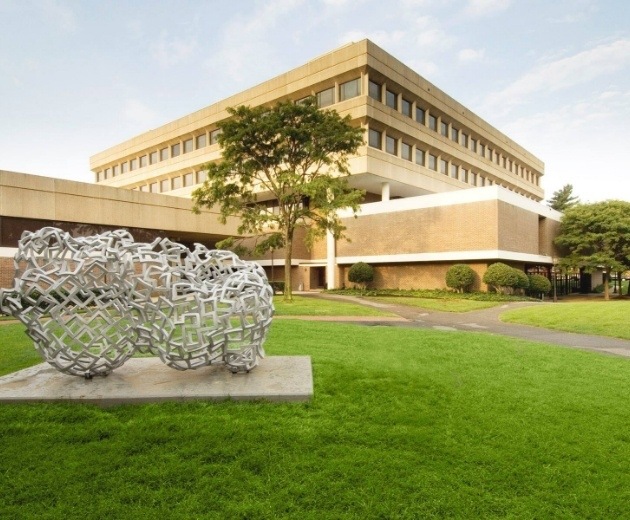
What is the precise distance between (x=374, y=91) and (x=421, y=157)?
27.1 feet

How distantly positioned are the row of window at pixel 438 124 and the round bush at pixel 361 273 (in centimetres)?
1384

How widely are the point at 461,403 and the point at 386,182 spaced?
32.2m

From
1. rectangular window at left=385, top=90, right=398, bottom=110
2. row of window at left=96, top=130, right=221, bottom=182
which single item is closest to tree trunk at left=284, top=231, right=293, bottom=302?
rectangular window at left=385, top=90, right=398, bottom=110

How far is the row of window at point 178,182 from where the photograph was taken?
49209 millimetres

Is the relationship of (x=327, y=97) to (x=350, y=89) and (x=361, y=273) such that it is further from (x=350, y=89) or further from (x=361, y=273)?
(x=361, y=273)

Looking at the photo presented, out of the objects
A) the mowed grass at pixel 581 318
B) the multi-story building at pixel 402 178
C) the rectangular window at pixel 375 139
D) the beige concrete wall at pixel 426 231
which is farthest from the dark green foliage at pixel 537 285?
the rectangular window at pixel 375 139

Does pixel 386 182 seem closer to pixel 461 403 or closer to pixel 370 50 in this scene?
pixel 370 50

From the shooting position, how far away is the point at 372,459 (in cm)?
405

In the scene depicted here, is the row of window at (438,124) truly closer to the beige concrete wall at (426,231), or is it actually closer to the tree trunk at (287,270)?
the beige concrete wall at (426,231)

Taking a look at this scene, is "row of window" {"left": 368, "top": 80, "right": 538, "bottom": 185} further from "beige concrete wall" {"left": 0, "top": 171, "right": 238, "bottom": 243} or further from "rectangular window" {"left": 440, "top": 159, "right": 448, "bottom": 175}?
"beige concrete wall" {"left": 0, "top": 171, "right": 238, "bottom": 243}

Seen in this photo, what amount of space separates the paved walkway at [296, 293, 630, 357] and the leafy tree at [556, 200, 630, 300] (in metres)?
14.5

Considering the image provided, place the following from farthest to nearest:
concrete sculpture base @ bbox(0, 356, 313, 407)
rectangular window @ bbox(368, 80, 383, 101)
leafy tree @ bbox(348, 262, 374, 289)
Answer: rectangular window @ bbox(368, 80, 383, 101)
leafy tree @ bbox(348, 262, 374, 289)
concrete sculpture base @ bbox(0, 356, 313, 407)

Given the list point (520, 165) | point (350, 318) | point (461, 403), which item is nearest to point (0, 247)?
point (350, 318)

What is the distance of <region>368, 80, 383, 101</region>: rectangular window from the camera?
117ft
